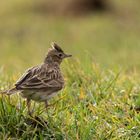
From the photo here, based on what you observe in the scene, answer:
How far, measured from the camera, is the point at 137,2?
853 inches

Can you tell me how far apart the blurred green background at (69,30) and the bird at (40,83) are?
717 centimetres

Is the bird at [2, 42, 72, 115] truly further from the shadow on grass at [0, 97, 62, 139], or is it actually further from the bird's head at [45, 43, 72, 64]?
the shadow on grass at [0, 97, 62, 139]

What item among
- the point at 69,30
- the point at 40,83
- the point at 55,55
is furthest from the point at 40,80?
the point at 69,30

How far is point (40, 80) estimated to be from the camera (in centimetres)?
661

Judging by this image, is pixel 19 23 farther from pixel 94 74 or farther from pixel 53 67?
pixel 53 67

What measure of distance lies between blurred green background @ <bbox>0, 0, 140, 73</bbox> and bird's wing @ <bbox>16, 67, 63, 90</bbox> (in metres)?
7.28

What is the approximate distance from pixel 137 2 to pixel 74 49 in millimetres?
5496

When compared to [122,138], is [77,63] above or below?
above

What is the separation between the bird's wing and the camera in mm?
6477

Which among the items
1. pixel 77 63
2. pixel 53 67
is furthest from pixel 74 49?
pixel 53 67

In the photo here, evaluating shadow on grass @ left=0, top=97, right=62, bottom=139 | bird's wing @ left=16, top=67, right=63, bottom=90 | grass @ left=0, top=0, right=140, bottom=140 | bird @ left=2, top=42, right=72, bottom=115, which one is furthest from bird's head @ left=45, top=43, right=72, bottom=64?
shadow on grass @ left=0, top=97, right=62, bottom=139

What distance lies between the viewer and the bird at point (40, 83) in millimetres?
6465

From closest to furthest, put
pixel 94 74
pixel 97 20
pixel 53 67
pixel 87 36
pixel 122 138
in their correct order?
pixel 122 138 < pixel 53 67 < pixel 94 74 < pixel 87 36 < pixel 97 20

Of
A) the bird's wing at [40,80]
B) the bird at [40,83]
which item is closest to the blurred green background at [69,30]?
the bird at [40,83]
